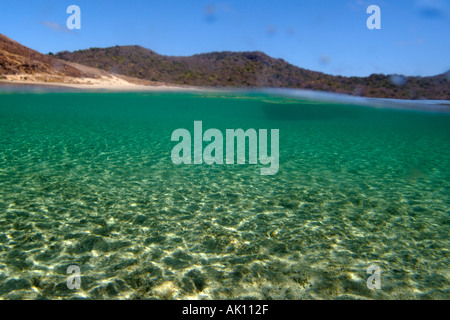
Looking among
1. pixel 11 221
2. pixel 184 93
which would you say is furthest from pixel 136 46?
pixel 11 221

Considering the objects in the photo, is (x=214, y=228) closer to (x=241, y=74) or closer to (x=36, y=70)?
(x=36, y=70)

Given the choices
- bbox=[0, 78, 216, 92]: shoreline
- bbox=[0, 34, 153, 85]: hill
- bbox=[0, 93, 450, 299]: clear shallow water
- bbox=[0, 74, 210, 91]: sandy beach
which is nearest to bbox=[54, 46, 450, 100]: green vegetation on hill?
bbox=[0, 74, 210, 91]: sandy beach

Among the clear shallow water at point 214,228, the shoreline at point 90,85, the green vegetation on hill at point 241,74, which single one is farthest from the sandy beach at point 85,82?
the clear shallow water at point 214,228

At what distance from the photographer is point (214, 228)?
7223 mm

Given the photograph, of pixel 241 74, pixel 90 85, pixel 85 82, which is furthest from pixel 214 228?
pixel 241 74

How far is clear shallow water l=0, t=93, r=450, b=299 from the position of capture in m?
5.26

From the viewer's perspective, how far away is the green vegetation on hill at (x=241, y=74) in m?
90.4

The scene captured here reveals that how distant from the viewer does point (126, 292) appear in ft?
16.2

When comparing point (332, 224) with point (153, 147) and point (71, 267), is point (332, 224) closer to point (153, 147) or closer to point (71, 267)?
point (71, 267)

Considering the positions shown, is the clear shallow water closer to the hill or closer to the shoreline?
the shoreline

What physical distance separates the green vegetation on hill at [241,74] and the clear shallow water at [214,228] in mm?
89989

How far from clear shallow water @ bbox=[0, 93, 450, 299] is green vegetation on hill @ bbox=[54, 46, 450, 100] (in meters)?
90.0

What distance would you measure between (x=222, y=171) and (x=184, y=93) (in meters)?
68.2

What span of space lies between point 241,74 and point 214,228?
114 meters
